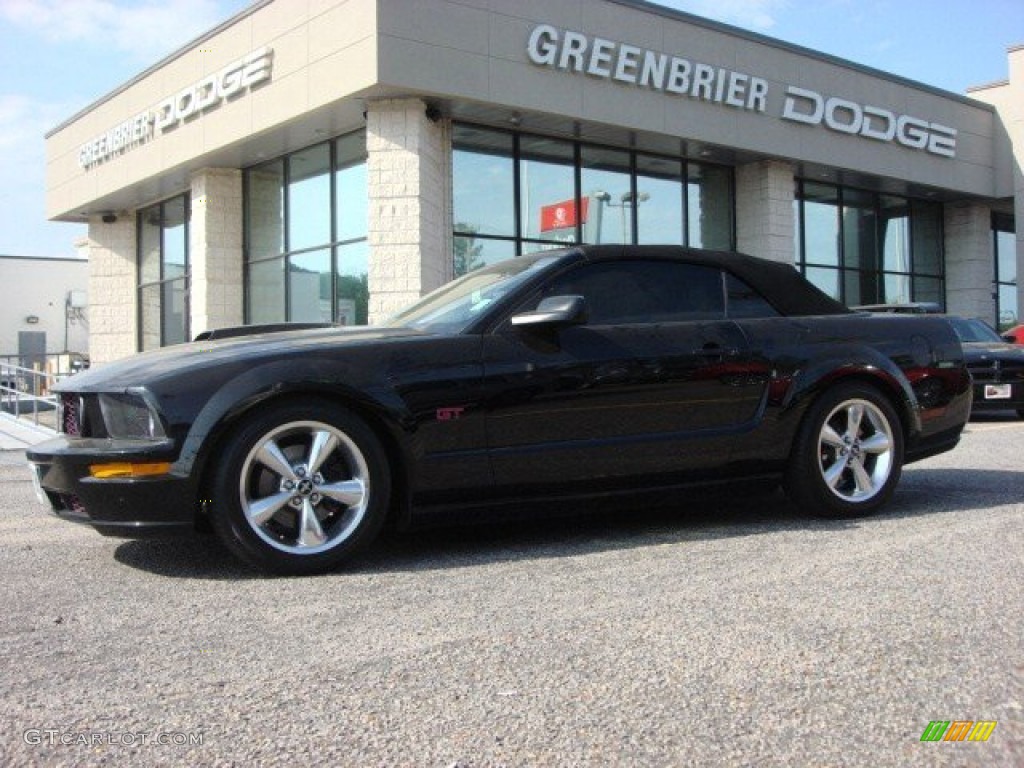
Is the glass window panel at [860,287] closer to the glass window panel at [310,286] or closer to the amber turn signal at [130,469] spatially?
the glass window panel at [310,286]

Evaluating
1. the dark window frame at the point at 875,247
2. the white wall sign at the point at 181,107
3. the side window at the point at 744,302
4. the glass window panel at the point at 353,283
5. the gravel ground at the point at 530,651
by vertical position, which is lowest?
the gravel ground at the point at 530,651

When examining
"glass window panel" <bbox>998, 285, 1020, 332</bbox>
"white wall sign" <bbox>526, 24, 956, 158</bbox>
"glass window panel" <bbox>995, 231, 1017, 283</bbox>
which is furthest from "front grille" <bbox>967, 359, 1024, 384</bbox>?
"glass window panel" <bbox>995, 231, 1017, 283</bbox>

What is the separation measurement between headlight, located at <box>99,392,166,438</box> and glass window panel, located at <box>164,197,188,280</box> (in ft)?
53.5

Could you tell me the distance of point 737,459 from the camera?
4648mm

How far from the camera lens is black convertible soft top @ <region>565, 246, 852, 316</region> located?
Answer: 476 centimetres

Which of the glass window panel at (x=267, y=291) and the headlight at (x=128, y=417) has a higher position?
the glass window panel at (x=267, y=291)

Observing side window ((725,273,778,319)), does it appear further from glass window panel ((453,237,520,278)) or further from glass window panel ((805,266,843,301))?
glass window panel ((805,266,843,301))

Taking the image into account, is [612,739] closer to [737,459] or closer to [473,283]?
A: [737,459]

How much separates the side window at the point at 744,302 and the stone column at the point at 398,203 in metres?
8.23

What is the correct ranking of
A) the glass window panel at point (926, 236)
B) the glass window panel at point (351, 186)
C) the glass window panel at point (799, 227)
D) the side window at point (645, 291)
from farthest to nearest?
the glass window panel at point (926, 236) → the glass window panel at point (799, 227) → the glass window panel at point (351, 186) → the side window at point (645, 291)

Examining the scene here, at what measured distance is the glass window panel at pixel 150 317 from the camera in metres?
20.2

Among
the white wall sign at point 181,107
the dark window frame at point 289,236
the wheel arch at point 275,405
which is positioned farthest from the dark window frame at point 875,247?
the wheel arch at point 275,405

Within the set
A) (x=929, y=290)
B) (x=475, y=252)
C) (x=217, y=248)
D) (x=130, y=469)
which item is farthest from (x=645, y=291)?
(x=929, y=290)

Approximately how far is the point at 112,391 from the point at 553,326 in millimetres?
1870
